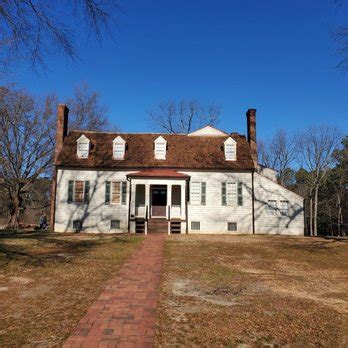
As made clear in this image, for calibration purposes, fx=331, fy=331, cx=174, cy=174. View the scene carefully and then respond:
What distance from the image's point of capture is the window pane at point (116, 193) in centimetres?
2420

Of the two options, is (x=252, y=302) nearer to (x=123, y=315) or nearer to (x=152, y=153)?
(x=123, y=315)

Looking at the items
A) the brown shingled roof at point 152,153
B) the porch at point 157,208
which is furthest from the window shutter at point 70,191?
the porch at point 157,208

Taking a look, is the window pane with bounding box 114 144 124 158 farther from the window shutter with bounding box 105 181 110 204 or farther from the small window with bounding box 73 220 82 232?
the small window with bounding box 73 220 82 232

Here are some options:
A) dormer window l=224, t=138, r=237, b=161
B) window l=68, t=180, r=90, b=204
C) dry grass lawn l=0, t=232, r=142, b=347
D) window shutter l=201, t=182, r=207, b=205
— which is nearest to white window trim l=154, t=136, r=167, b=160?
window shutter l=201, t=182, r=207, b=205

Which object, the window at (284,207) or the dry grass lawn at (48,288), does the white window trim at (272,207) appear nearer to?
the window at (284,207)

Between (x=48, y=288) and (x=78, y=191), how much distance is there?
56.9 feet

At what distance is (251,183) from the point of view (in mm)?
24547

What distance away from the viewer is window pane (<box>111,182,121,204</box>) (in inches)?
953

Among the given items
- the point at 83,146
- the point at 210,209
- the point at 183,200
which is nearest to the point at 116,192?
the point at 83,146

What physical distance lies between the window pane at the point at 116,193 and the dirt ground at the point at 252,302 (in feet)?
41.4

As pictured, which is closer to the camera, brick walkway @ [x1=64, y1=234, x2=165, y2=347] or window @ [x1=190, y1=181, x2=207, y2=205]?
brick walkway @ [x1=64, y1=234, x2=165, y2=347]

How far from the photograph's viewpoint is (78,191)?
24.2 metres

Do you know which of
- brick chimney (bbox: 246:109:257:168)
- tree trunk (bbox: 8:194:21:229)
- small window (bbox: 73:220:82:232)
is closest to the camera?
small window (bbox: 73:220:82:232)

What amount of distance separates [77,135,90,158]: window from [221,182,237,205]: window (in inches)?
416
